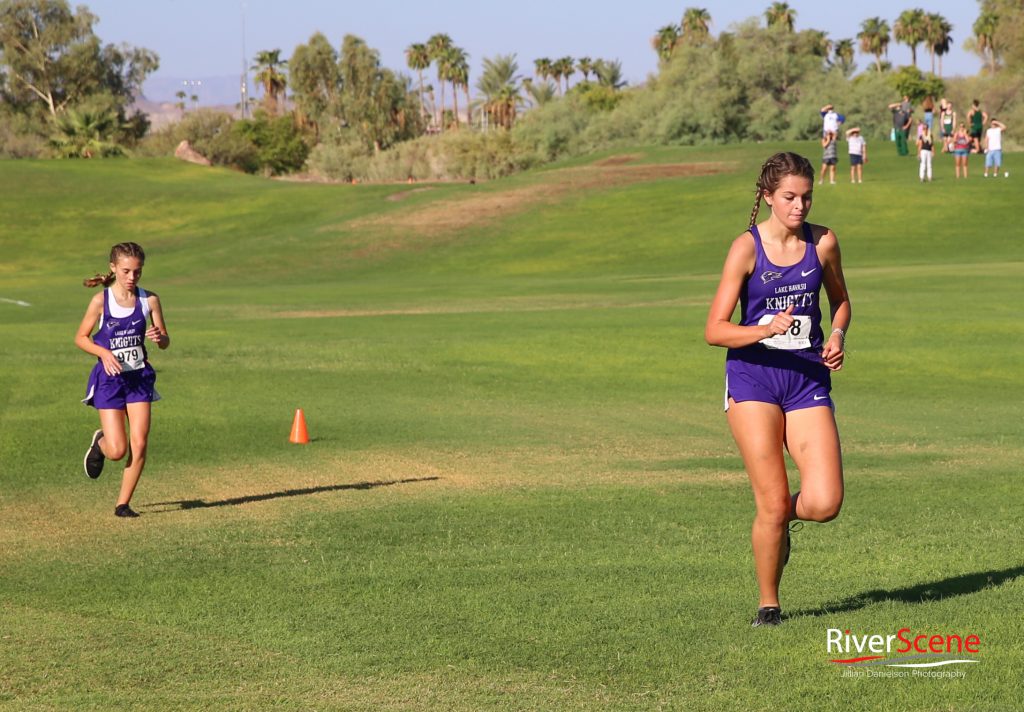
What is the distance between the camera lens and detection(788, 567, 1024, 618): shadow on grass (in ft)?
25.8

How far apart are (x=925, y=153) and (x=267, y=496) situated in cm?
4042

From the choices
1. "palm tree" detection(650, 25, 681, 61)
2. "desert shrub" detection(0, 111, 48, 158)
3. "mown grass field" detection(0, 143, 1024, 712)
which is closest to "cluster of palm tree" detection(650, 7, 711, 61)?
"palm tree" detection(650, 25, 681, 61)

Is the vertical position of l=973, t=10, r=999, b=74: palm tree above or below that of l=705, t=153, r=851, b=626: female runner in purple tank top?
above

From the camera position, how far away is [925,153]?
49.2 metres

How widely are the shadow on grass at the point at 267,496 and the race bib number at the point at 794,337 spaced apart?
642cm

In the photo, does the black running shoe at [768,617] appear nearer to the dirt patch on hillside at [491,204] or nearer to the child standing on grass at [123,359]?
the child standing on grass at [123,359]

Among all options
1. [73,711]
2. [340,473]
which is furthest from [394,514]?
[73,711]

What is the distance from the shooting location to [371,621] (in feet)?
26.0

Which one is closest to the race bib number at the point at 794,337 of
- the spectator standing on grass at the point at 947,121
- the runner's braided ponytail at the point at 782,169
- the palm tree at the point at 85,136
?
the runner's braided ponytail at the point at 782,169

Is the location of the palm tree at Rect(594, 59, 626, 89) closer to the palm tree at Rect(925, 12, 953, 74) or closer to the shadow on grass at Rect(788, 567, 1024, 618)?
the palm tree at Rect(925, 12, 953, 74)

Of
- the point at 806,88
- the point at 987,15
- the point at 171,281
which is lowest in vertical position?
the point at 171,281

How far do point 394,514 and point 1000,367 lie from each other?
13.1m

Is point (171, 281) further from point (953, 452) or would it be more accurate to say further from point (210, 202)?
point (953, 452)

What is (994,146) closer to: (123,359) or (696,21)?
(123,359)
